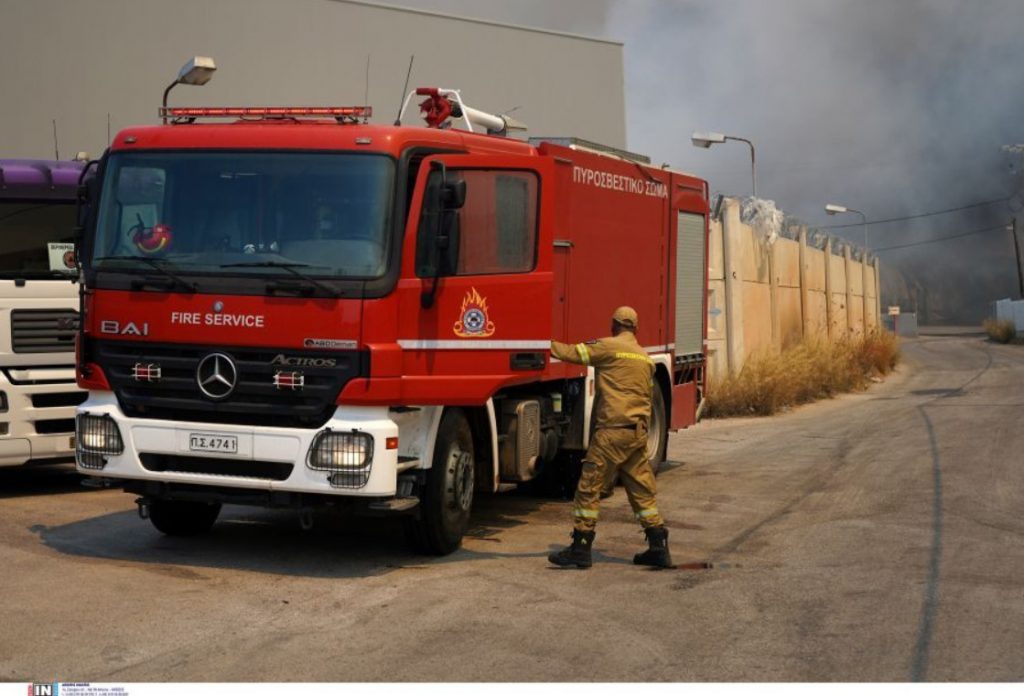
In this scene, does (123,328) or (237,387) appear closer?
(237,387)

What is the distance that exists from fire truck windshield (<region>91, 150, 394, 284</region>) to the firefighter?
161 cm

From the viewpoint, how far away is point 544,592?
7.78 metres

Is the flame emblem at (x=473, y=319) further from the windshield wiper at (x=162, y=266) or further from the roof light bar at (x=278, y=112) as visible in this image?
the windshield wiper at (x=162, y=266)

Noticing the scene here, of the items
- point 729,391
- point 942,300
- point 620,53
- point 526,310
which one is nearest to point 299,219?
point 526,310

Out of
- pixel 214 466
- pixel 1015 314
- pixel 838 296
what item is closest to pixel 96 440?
pixel 214 466

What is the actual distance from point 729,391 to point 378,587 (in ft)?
46.0

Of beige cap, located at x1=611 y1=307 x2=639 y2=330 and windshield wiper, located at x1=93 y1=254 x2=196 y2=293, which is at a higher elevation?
windshield wiper, located at x1=93 y1=254 x2=196 y2=293

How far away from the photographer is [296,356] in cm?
815

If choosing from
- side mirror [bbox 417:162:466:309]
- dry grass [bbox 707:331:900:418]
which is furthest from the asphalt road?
dry grass [bbox 707:331:900:418]

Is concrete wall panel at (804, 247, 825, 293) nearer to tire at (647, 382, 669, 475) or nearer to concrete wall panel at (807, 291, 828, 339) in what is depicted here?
concrete wall panel at (807, 291, 828, 339)

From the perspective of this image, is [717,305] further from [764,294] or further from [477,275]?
[477,275]

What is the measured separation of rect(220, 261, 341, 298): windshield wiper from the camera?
8.07 m

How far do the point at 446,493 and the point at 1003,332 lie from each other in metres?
55.8

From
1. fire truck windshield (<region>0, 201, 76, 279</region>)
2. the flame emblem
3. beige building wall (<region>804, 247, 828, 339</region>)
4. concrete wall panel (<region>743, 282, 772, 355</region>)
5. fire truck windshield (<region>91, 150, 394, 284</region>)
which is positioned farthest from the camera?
beige building wall (<region>804, 247, 828, 339</region>)
